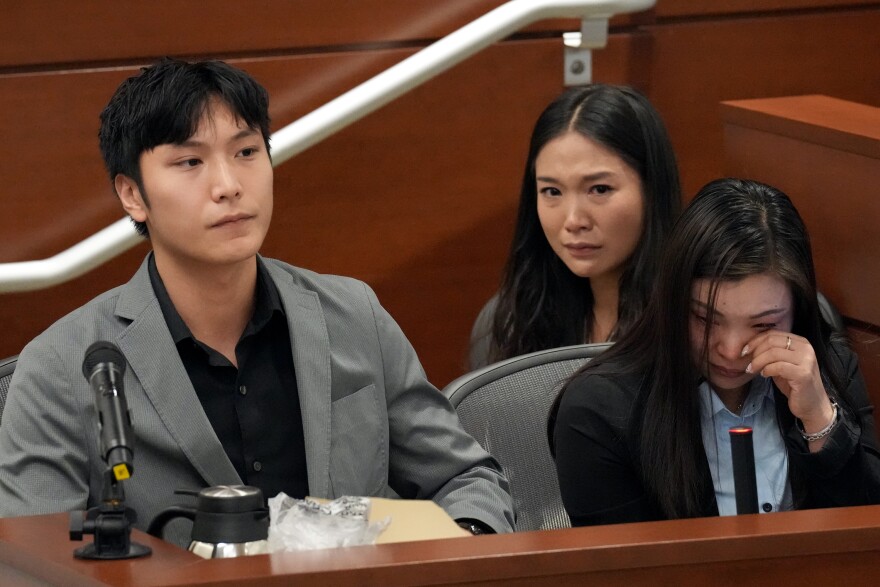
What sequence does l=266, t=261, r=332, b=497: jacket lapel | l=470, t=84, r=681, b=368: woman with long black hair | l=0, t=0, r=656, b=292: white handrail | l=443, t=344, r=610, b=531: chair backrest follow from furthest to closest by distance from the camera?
1. l=470, t=84, r=681, b=368: woman with long black hair
2. l=0, t=0, r=656, b=292: white handrail
3. l=443, t=344, r=610, b=531: chair backrest
4. l=266, t=261, r=332, b=497: jacket lapel

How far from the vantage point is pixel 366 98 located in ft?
8.98

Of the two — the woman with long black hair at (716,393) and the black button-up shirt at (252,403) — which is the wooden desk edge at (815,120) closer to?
the woman with long black hair at (716,393)

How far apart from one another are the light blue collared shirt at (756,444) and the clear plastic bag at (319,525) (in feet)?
2.25

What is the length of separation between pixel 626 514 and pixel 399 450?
328mm

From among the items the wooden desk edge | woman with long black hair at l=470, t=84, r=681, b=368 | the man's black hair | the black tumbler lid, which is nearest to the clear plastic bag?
the black tumbler lid

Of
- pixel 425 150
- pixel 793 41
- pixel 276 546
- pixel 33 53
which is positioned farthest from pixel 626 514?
pixel 793 41

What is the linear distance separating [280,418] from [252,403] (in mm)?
44

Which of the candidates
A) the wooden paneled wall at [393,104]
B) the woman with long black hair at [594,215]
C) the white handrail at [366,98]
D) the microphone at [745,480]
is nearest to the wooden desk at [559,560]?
the microphone at [745,480]

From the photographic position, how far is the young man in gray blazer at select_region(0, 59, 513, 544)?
5.90 feet

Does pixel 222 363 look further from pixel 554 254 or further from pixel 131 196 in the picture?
pixel 554 254

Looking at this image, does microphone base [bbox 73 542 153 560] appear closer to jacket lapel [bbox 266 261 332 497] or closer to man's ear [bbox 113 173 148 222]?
jacket lapel [bbox 266 261 332 497]

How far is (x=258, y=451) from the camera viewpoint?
190cm

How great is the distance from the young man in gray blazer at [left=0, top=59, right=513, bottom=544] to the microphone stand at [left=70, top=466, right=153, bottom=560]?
432 mm

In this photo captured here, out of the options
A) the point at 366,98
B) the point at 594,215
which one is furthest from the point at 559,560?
the point at 366,98
